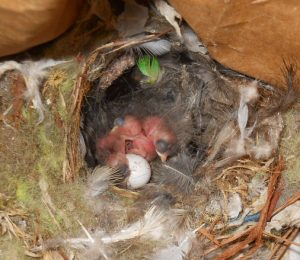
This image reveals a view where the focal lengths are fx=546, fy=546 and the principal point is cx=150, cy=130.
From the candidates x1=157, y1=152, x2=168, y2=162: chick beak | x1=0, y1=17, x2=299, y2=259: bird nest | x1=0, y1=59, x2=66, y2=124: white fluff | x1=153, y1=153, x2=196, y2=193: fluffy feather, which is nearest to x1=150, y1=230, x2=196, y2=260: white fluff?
x1=0, y1=17, x2=299, y2=259: bird nest

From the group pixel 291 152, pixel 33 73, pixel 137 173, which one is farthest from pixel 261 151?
pixel 33 73

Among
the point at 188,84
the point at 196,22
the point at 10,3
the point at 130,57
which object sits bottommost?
the point at 188,84

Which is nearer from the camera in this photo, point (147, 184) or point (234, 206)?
point (234, 206)

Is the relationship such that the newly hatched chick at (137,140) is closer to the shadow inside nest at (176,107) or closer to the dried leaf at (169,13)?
the shadow inside nest at (176,107)

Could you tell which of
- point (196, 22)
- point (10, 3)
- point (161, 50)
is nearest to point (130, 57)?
point (161, 50)

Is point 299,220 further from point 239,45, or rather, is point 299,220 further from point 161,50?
point 161,50

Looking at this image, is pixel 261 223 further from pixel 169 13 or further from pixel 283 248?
pixel 169 13
